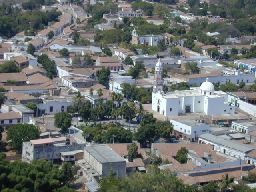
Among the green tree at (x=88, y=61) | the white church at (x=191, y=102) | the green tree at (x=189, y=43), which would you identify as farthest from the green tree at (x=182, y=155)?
the green tree at (x=189, y=43)

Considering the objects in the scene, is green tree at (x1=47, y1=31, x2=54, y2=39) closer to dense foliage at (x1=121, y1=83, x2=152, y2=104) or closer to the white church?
dense foliage at (x1=121, y1=83, x2=152, y2=104)

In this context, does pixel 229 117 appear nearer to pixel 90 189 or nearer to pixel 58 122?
pixel 58 122

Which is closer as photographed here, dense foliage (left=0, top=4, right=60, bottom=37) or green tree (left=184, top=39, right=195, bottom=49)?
green tree (left=184, top=39, right=195, bottom=49)

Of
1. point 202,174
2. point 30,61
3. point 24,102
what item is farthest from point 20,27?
point 202,174

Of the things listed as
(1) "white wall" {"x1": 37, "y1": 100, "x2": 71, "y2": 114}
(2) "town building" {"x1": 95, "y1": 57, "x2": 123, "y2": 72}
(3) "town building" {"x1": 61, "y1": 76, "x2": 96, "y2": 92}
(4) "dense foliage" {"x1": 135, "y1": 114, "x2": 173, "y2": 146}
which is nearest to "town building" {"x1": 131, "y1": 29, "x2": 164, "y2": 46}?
(2) "town building" {"x1": 95, "y1": 57, "x2": 123, "y2": 72}

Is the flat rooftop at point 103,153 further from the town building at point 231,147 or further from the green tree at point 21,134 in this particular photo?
the town building at point 231,147

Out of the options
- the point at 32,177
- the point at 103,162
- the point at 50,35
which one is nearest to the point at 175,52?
the point at 50,35

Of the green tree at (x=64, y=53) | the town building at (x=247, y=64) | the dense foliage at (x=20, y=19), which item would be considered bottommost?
the town building at (x=247, y=64)
